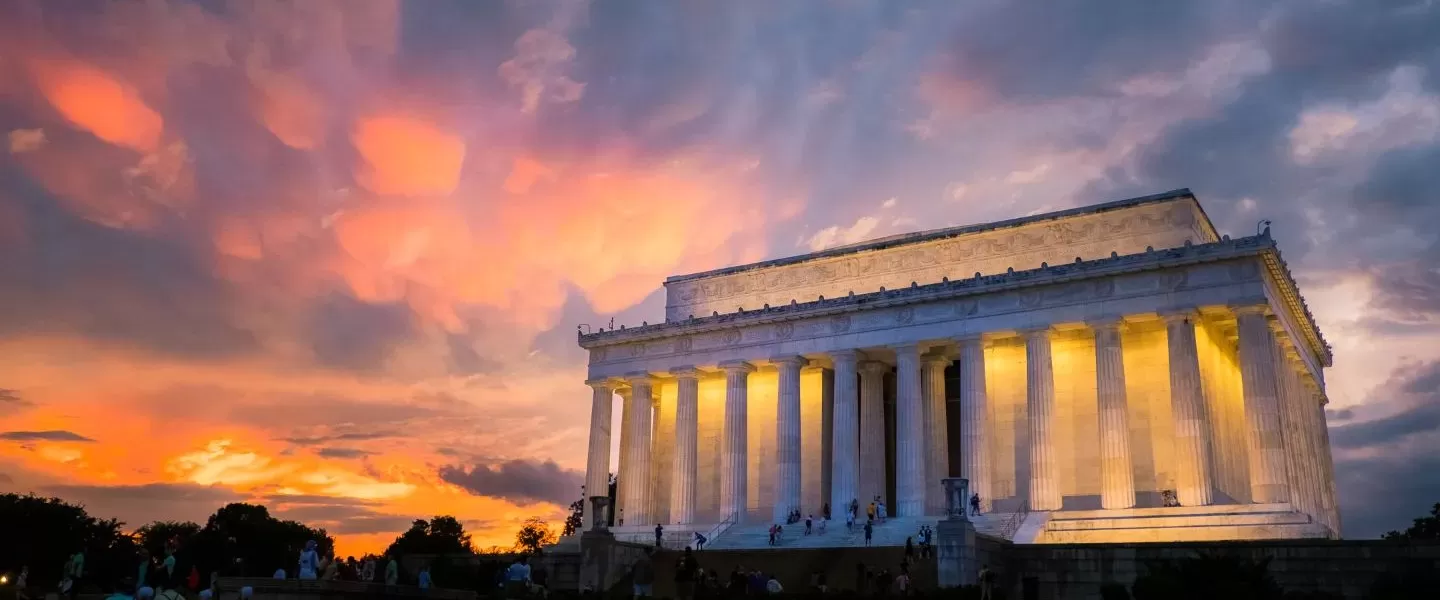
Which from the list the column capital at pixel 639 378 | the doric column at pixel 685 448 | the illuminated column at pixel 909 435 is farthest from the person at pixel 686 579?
the column capital at pixel 639 378

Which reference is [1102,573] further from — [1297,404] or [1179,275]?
[1297,404]

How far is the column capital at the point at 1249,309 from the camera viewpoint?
40.1 m

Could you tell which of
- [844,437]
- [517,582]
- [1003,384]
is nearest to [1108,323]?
[1003,384]

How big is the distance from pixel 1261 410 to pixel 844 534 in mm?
15828

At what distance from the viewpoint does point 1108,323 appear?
42906 mm

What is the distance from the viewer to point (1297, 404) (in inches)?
1834

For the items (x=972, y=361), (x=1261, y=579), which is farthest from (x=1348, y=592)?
(x=972, y=361)

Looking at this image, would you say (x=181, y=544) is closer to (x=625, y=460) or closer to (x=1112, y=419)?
(x=625, y=460)

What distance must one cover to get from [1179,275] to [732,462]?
2051 cm

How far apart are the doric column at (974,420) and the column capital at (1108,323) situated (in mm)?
4583

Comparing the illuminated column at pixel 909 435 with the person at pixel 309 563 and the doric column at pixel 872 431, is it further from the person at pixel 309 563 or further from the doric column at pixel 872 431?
the person at pixel 309 563

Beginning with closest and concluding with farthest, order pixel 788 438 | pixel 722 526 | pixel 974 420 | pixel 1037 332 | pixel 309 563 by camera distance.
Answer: pixel 309 563 < pixel 1037 332 < pixel 974 420 < pixel 788 438 < pixel 722 526

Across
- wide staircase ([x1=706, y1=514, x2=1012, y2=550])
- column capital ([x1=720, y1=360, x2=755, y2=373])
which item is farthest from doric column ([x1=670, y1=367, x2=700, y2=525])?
wide staircase ([x1=706, y1=514, x2=1012, y2=550])

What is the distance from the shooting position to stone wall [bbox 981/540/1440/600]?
2644 cm
